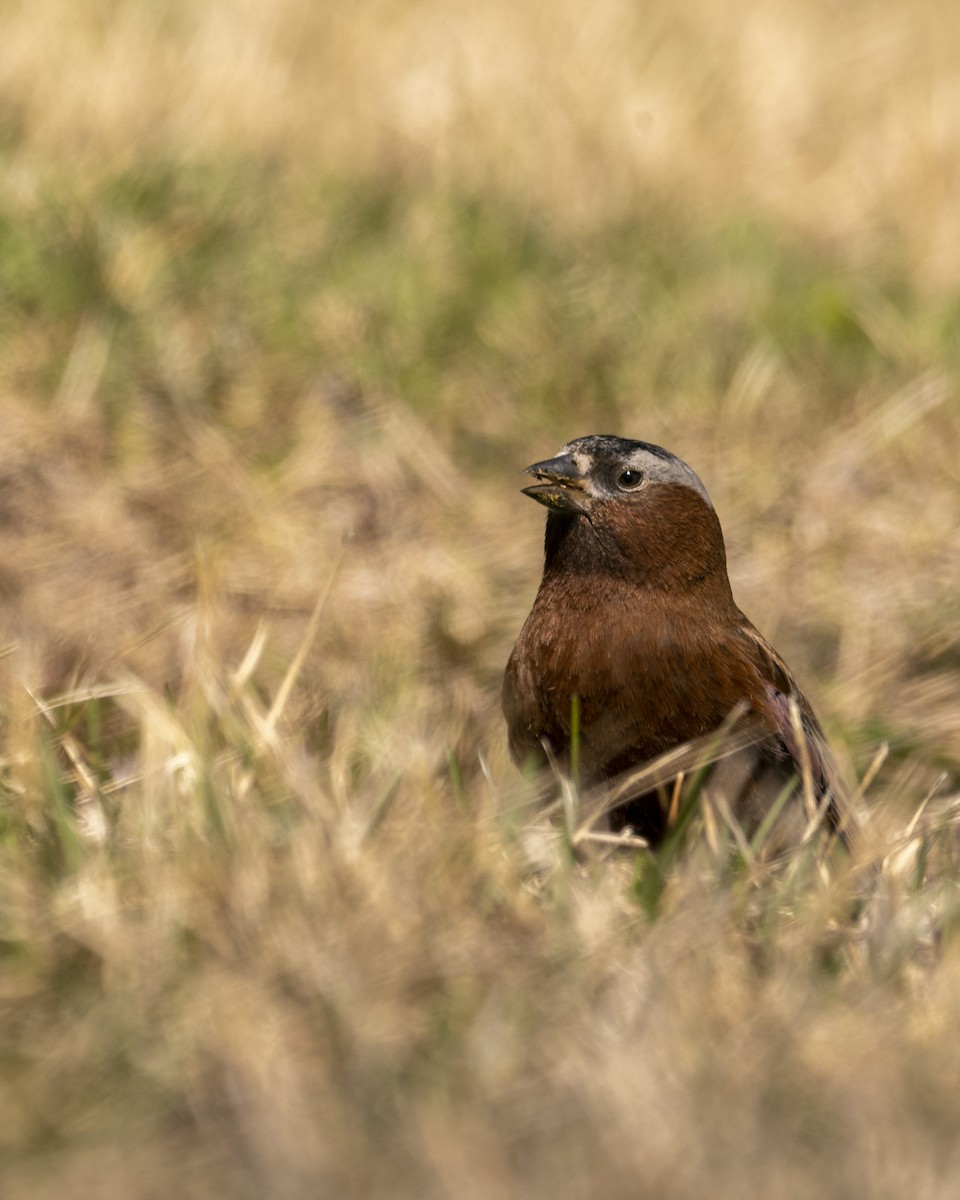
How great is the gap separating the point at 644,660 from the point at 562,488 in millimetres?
481

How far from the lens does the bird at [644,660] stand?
13.1 feet

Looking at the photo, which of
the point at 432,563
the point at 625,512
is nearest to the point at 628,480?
the point at 625,512

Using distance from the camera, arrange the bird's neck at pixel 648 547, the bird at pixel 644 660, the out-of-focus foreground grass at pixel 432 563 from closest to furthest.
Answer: the out-of-focus foreground grass at pixel 432 563 → the bird at pixel 644 660 → the bird's neck at pixel 648 547

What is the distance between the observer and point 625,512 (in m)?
4.22

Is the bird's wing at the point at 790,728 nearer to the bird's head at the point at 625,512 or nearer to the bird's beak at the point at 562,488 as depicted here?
the bird's head at the point at 625,512

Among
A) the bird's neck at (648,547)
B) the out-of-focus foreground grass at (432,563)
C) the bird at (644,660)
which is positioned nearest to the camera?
the out-of-focus foreground grass at (432,563)

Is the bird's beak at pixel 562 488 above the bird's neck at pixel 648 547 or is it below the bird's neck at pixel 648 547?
above

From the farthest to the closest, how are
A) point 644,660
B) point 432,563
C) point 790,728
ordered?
point 432,563, point 790,728, point 644,660

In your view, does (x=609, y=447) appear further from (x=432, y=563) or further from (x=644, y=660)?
(x=432, y=563)

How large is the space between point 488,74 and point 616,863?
5367 millimetres

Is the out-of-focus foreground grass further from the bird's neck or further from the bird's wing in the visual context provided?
the bird's neck

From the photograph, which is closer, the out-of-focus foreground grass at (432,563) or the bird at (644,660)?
the out-of-focus foreground grass at (432,563)

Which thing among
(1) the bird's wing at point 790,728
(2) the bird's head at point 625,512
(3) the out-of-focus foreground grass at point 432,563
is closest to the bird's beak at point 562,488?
(2) the bird's head at point 625,512

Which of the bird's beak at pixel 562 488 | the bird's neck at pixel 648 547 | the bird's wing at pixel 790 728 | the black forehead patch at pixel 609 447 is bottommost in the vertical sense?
the bird's wing at pixel 790 728
